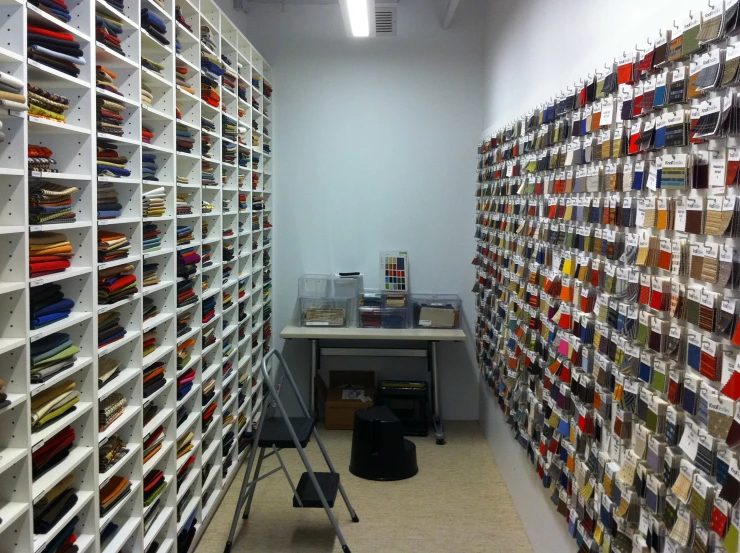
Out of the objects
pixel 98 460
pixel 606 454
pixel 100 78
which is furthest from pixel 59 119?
pixel 606 454

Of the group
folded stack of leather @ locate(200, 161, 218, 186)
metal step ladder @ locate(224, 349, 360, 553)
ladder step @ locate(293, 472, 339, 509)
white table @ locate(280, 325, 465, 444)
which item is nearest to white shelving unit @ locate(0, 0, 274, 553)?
folded stack of leather @ locate(200, 161, 218, 186)

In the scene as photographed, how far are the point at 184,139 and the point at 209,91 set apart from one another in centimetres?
48

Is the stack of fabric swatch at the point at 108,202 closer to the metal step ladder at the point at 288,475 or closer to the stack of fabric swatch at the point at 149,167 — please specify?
the stack of fabric swatch at the point at 149,167

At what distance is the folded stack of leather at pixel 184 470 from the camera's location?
141 inches

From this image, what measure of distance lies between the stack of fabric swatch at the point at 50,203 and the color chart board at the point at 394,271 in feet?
12.3

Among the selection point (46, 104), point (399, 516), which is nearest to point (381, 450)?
point (399, 516)

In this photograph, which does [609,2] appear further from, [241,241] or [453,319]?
[453,319]

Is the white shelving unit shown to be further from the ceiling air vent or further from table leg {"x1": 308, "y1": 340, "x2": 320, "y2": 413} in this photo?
the ceiling air vent

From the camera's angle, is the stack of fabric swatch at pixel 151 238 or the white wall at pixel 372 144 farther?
the white wall at pixel 372 144

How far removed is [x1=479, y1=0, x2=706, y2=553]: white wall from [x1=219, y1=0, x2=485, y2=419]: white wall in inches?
14.7

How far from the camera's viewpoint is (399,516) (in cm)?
428

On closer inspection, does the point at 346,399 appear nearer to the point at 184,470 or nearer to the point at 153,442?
the point at 184,470

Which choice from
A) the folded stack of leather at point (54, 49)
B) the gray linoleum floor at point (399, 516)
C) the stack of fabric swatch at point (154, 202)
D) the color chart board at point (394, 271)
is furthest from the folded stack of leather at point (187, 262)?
the color chart board at point (394, 271)

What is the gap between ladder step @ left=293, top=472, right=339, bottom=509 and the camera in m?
3.82
